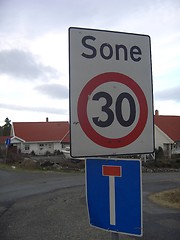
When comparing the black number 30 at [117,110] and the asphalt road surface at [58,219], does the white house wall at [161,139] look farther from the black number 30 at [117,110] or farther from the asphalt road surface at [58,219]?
the black number 30 at [117,110]

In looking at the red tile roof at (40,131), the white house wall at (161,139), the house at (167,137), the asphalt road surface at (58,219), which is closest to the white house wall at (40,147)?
the red tile roof at (40,131)

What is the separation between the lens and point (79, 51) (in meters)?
2.48

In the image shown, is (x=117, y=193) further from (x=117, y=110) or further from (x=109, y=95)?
(x=109, y=95)

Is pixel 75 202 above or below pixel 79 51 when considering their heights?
below

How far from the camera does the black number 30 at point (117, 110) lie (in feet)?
8.09

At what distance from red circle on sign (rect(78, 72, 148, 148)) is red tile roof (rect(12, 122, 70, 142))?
171 ft

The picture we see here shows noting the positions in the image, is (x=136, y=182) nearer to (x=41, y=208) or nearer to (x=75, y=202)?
(x=41, y=208)

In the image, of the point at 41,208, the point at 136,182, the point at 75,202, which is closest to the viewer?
the point at 136,182

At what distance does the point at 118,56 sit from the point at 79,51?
32cm

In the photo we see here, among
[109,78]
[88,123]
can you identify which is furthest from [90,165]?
[109,78]

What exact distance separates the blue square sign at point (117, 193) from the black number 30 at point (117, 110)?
29cm

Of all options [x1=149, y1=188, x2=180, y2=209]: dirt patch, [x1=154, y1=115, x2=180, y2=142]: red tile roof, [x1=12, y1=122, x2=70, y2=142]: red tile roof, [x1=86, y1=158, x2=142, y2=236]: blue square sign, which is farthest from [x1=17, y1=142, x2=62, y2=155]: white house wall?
[x1=86, y1=158, x2=142, y2=236]: blue square sign

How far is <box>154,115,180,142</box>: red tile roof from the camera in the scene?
4513 cm

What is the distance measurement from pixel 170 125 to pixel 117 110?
47.4 m
